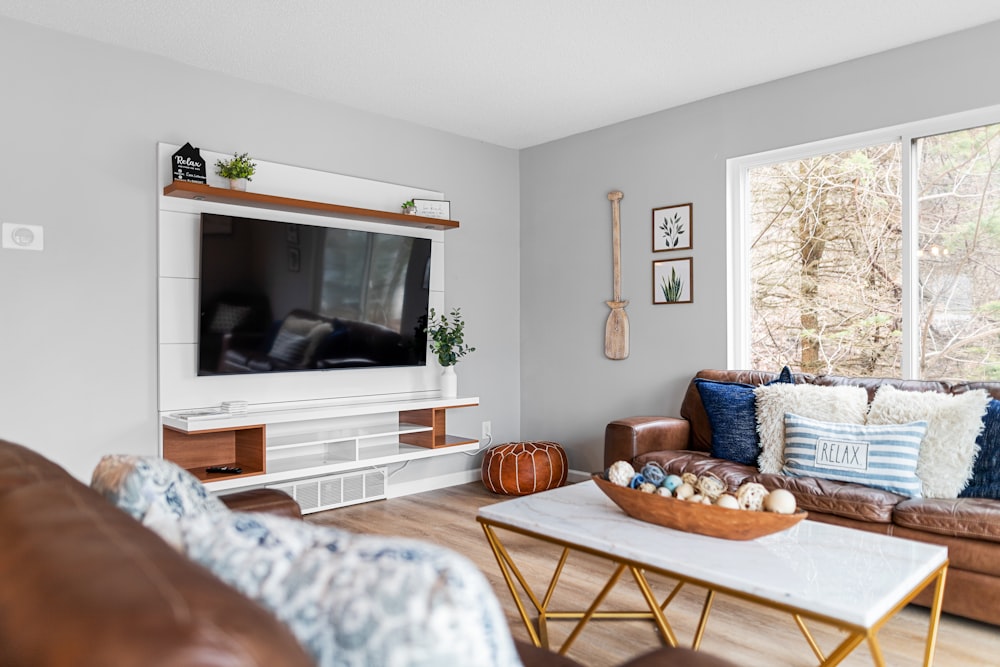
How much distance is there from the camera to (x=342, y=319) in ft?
14.1

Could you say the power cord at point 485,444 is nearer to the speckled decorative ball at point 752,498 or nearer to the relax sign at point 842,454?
the relax sign at point 842,454

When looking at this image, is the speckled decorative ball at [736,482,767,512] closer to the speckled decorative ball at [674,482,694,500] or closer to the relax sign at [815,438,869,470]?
the speckled decorative ball at [674,482,694,500]

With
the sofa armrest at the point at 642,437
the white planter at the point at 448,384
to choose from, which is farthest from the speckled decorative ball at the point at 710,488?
the white planter at the point at 448,384

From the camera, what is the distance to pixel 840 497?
2.91 metres

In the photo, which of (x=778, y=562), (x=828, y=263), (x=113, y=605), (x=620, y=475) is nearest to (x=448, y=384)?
(x=828, y=263)

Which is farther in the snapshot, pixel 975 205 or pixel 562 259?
pixel 562 259

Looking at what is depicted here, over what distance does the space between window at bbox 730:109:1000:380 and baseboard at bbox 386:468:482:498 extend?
210cm

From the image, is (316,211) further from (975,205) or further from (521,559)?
(975,205)

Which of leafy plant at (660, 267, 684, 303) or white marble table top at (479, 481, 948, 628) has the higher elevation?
leafy plant at (660, 267, 684, 303)

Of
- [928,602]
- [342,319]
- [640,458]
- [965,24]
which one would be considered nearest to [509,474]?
[640,458]

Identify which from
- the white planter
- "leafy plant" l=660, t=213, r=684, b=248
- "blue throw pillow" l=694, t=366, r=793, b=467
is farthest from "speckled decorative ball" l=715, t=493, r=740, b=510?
the white planter

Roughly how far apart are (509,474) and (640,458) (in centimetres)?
117

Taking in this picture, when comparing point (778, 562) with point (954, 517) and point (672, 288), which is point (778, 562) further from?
point (672, 288)

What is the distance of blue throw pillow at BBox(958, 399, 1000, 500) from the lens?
9.23ft
